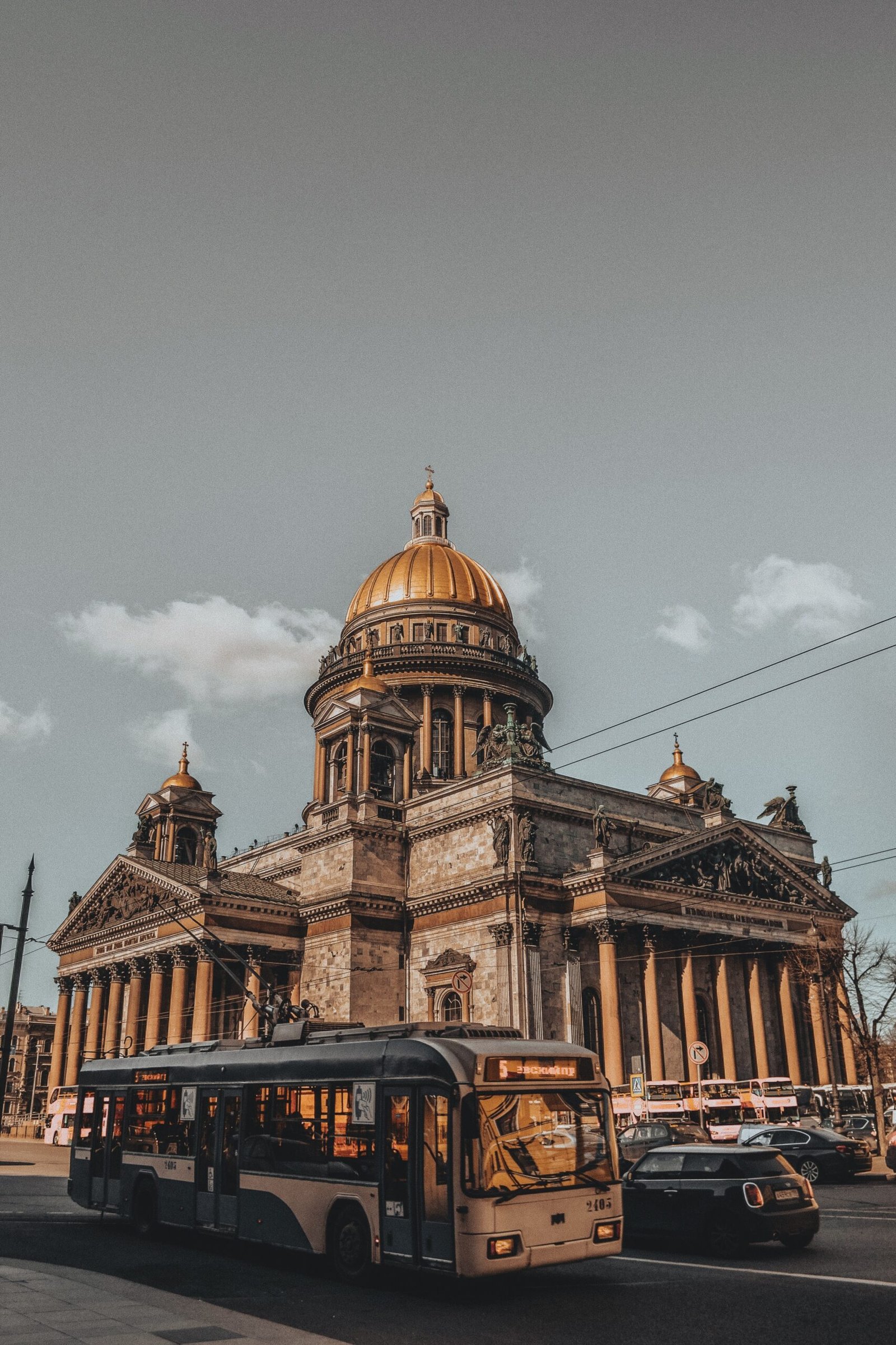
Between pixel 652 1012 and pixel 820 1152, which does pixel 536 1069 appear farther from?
pixel 652 1012

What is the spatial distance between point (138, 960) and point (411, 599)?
27.0m

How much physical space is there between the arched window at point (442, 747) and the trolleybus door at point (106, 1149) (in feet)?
138

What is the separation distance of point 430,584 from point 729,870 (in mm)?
27532

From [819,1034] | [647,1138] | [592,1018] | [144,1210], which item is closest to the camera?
[144,1210]

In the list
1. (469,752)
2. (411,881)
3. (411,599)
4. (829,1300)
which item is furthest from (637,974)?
(829,1300)

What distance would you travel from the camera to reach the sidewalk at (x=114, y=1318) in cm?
978

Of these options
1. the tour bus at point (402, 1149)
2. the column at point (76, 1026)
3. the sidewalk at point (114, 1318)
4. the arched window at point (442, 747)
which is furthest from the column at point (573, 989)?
the sidewalk at point (114, 1318)

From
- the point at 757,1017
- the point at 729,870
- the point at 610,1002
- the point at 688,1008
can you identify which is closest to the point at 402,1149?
the point at 610,1002

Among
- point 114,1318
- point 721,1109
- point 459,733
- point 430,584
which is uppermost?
point 430,584

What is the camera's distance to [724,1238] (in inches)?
608

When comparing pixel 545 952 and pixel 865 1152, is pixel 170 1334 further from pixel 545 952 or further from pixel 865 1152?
pixel 545 952

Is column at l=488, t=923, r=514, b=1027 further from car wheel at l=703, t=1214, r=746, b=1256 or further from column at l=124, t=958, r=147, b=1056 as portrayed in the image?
car wheel at l=703, t=1214, r=746, b=1256

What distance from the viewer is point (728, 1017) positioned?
4847cm

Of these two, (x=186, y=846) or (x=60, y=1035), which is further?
(x=186, y=846)
